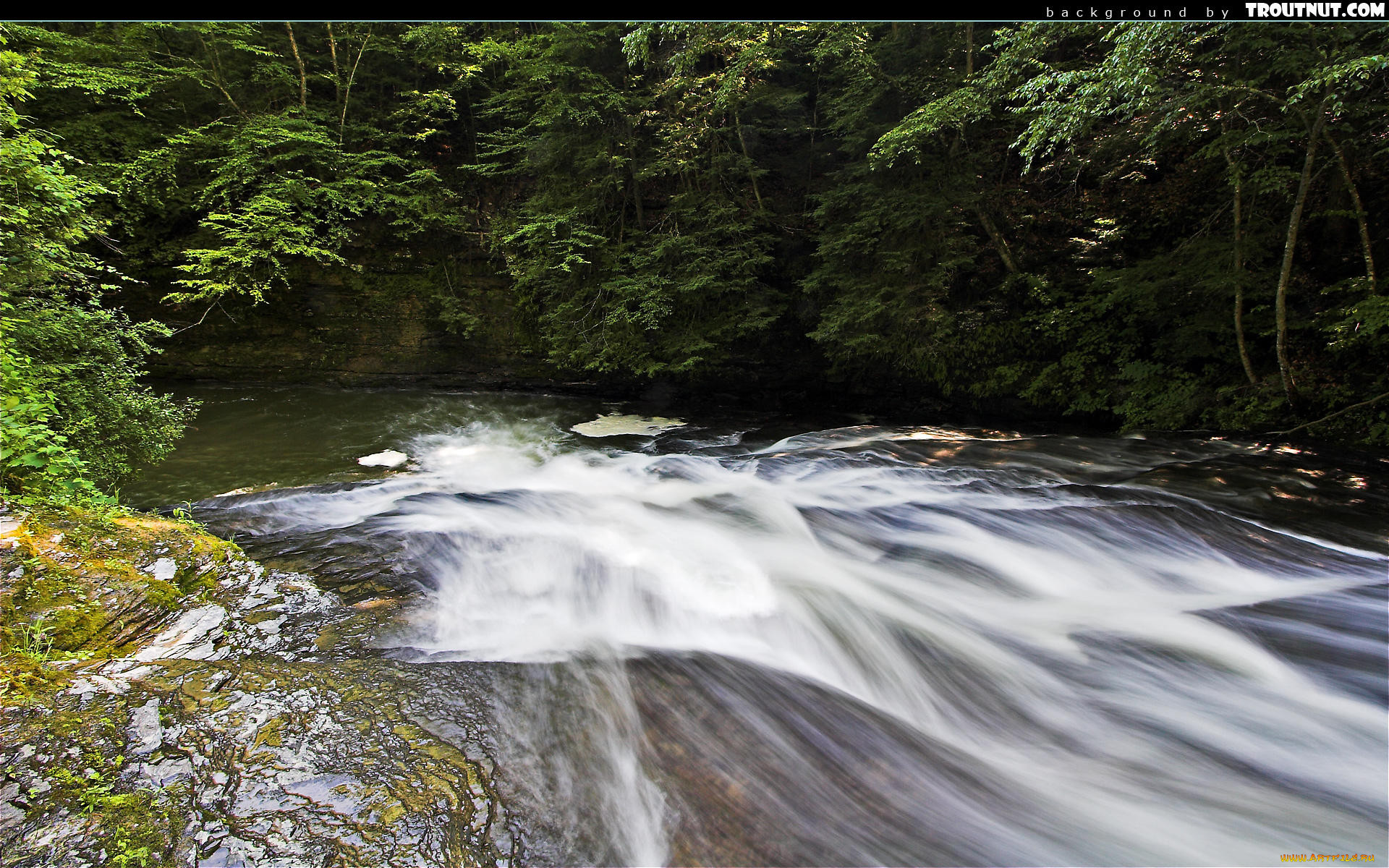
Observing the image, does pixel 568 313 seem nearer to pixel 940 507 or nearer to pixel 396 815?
pixel 940 507

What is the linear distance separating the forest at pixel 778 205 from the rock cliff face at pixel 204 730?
2411mm

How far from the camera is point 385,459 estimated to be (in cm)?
709

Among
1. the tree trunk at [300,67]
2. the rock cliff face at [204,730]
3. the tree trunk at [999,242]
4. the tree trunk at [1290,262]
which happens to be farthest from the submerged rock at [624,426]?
the tree trunk at [300,67]

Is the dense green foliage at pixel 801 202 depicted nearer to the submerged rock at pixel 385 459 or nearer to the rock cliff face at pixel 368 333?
the rock cliff face at pixel 368 333

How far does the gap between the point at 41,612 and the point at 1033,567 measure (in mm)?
5629

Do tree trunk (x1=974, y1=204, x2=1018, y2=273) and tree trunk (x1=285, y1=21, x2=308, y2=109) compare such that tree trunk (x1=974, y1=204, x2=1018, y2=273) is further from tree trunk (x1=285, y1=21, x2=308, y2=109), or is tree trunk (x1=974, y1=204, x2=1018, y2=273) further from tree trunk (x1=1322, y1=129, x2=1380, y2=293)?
tree trunk (x1=285, y1=21, x2=308, y2=109)

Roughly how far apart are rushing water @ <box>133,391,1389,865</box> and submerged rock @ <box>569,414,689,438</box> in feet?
6.51

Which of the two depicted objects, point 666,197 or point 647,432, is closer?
point 647,432

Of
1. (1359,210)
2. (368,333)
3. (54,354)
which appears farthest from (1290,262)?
(368,333)

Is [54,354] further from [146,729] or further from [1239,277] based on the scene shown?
[1239,277]

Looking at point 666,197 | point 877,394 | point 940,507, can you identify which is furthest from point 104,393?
point 877,394

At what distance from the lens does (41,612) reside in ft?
7.91

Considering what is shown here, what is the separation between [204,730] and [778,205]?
9898 millimetres
